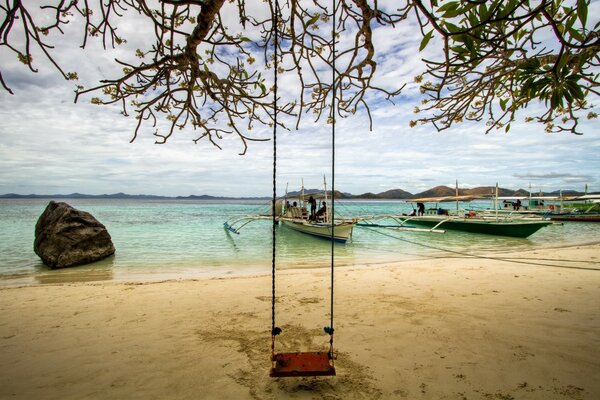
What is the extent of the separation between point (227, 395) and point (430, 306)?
119 inches

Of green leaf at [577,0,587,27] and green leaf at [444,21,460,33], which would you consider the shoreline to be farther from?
green leaf at [577,0,587,27]

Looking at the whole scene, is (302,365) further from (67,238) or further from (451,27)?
(67,238)

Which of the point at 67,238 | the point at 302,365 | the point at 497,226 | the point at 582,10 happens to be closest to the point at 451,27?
the point at 582,10

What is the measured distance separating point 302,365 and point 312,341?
96 centimetres

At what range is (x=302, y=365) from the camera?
2.33 meters

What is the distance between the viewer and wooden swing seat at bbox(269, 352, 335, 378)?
7.23ft

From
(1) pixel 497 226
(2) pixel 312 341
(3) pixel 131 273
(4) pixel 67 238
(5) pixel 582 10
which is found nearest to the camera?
(5) pixel 582 10

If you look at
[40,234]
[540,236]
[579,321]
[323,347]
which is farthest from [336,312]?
[540,236]

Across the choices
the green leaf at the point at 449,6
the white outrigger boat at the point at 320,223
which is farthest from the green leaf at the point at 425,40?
the white outrigger boat at the point at 320,223

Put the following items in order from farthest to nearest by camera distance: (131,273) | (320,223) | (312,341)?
(320,223), (131,273), (312,341)

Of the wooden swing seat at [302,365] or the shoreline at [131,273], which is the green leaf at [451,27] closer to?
the wooden swing seat at [302,365]

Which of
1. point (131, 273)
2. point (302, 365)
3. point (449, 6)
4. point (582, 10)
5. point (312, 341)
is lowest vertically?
point (131, 273)

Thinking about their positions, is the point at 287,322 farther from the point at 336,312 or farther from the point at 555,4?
the point at 555,4

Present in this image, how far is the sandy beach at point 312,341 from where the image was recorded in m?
2.36
